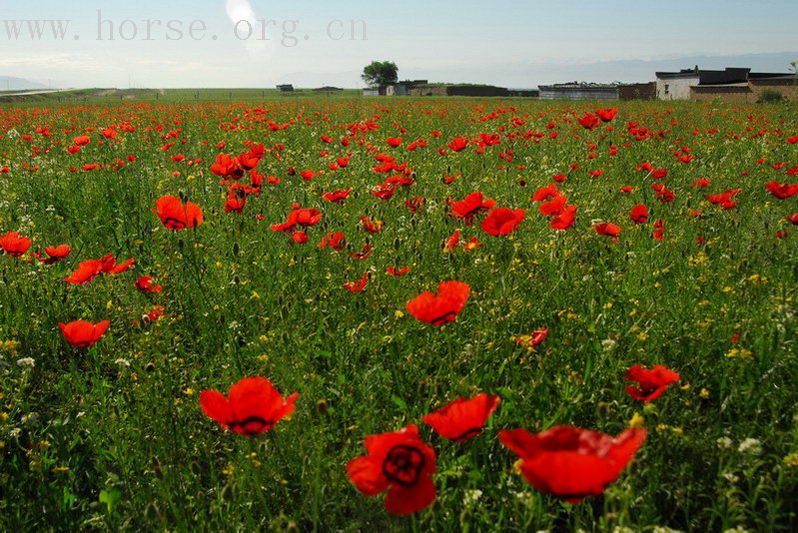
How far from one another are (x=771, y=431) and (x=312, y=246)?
8.58 feet

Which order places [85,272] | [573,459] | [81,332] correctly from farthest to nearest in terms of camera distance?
[85,272] < [81,332] < [573,459]

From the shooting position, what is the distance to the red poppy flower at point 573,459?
869 millimetres

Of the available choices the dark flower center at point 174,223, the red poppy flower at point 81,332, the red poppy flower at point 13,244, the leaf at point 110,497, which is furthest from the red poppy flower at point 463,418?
the red poppy flower at point 13,244

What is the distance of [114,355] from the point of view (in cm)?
280

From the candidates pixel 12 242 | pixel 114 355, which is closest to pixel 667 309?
pixel 114 355

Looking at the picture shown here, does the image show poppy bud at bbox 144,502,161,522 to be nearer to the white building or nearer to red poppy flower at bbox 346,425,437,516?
red poppy flower at bbox 346,425,437,516

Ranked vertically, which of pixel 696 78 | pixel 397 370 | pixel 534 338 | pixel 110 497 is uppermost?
pixel 696 78

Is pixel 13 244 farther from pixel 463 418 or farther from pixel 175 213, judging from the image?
pixel 463 418

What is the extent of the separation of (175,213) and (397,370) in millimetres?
1209

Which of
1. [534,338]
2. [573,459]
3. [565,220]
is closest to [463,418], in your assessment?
[573,459]

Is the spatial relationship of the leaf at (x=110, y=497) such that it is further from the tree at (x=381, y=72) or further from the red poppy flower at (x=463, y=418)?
the tree at (x=381, y=72)

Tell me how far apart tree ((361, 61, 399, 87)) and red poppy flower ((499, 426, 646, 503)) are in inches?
4545

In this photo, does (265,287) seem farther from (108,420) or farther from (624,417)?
(624,417)

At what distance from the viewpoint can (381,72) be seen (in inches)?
4449
